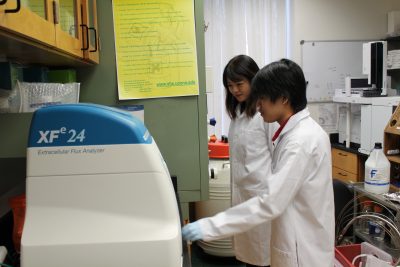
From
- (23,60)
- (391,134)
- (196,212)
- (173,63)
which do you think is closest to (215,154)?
(196,212)

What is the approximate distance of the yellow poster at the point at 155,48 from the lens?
4.44 feet

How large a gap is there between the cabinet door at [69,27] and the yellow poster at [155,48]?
216 mm

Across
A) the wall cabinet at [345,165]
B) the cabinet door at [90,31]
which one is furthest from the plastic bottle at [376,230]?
the cabinet door at [90,31]

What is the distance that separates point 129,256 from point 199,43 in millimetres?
886

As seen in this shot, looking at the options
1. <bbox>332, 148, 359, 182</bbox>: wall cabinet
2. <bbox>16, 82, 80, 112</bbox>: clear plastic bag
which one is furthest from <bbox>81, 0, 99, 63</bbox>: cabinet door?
<bbox>332, 148, 359, 182</bbox>: wall cabinet

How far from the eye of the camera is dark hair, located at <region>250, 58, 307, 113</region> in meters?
1.23

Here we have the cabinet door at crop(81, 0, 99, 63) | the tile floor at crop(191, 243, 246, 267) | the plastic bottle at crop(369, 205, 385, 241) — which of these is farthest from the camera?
the tile floor at crop(191, 243, 246, 267)

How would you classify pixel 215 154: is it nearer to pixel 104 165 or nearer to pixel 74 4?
pixel 74 4

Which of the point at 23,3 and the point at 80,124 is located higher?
the point at 23,3

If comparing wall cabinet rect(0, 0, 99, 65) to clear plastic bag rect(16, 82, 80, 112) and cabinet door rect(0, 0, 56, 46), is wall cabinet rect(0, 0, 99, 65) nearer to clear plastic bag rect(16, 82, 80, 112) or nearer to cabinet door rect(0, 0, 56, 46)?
cabinet door rect(0, 0, 56, 46)

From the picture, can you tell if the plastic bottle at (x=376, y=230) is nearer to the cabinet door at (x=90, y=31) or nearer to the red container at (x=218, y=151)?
the red container at (x=218, y=151)

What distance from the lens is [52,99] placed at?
1119 millimetres

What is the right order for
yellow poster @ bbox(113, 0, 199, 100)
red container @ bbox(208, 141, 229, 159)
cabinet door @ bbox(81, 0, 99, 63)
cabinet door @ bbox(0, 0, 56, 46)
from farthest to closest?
red container @ bbox(208, 141, 229, 159) < yellow poster @ bbox(113, 0, 199, 100) < cabinet door @ bbox(81, 0, 99, 63) < cabinet door @ bbox(0, 0, 56, 46)

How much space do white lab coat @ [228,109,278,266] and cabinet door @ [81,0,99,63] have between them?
0.80 m
